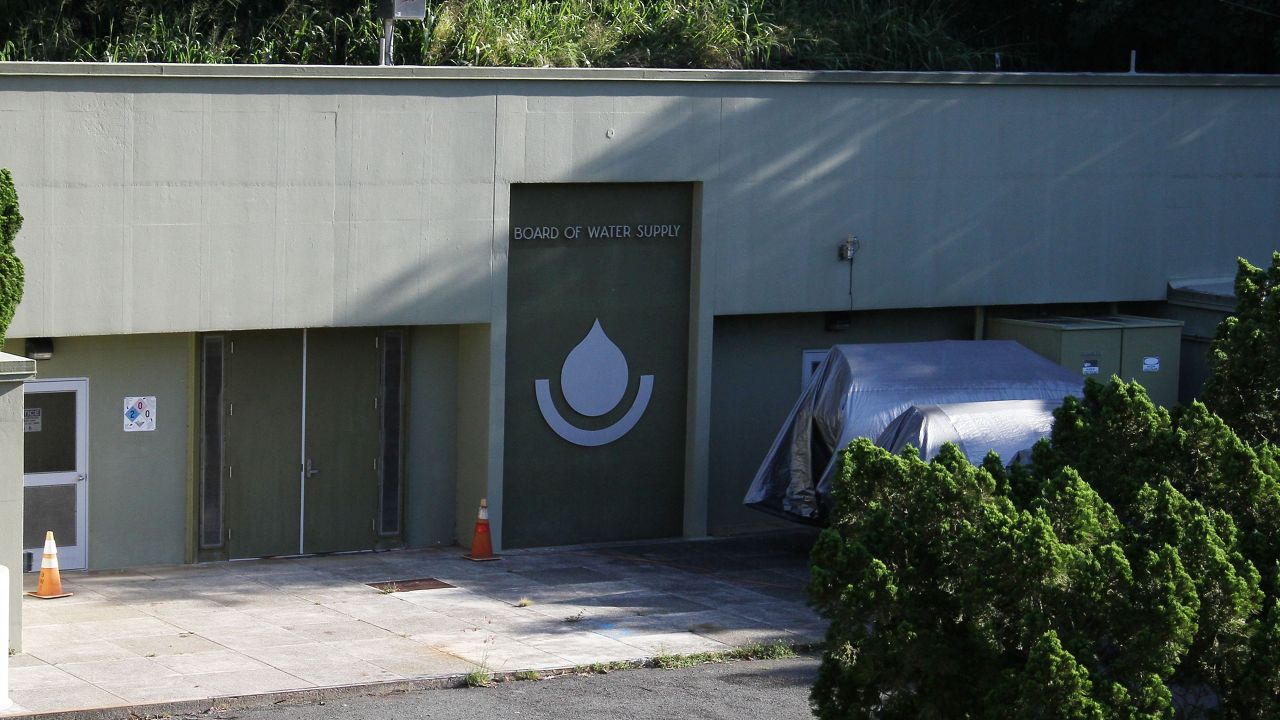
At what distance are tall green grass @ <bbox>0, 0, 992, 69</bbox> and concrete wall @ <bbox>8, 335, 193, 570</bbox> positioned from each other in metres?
7.36

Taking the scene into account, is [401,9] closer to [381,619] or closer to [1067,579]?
[381,619]

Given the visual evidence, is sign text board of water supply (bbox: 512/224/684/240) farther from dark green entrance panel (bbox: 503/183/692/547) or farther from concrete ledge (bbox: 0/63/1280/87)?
concrete ledge (bbox: 0/63/1280/87)

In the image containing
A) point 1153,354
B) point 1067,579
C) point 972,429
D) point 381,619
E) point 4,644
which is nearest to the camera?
point 1067,579

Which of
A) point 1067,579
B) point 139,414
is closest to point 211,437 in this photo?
point 139,414

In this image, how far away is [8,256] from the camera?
48.0 feet

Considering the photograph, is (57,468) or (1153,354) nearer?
(57,468)

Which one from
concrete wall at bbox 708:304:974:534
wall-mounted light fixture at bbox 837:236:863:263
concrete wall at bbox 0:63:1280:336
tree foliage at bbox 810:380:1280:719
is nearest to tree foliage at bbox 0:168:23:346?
concrete wall at bbox 0:63:1280:336

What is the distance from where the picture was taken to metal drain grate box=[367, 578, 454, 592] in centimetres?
1662

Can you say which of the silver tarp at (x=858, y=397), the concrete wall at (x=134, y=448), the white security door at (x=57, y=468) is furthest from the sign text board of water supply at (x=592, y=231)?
the white security door at (x=57, y=468)

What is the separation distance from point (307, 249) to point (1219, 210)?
481 inches

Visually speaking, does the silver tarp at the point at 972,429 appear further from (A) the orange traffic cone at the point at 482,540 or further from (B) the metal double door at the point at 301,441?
(B) the metal double door at the point at 301,441

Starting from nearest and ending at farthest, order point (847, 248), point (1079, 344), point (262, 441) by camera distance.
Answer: point (262, 441) → point (847, 248) → point (1079, 344)

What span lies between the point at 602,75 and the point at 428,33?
618cm

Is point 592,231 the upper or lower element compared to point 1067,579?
upper
